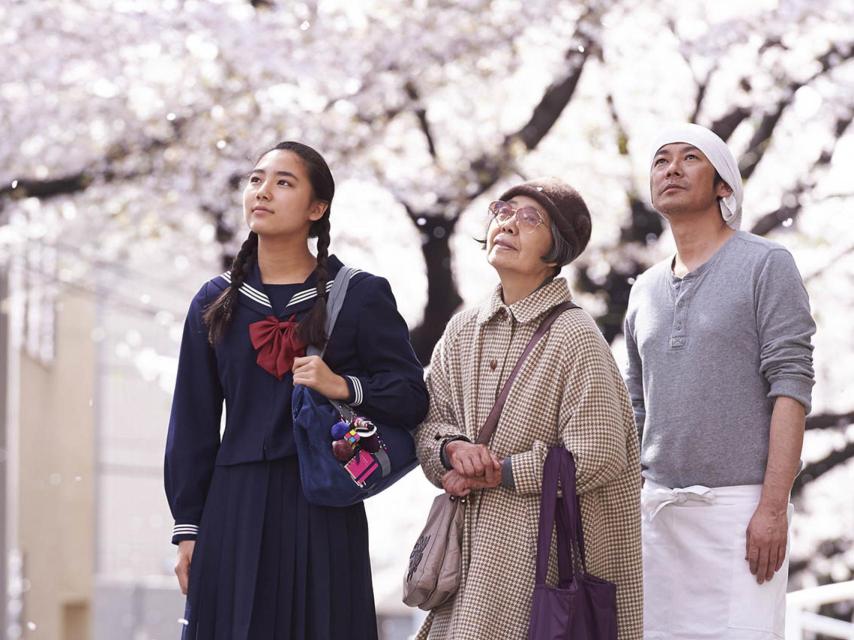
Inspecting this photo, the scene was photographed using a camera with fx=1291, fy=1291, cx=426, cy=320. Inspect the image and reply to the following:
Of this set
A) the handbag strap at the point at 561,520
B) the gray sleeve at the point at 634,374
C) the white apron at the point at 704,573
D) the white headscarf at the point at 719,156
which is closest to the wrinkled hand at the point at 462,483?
the handbag strap at the point at 561,520

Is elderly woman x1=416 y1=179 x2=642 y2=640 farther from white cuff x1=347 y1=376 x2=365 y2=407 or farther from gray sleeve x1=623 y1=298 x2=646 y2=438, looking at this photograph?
gray sleeve x1=623 y1=298 x2=646 y2=438

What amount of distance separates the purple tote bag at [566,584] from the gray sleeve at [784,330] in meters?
0.52

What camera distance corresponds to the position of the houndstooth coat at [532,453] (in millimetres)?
2572

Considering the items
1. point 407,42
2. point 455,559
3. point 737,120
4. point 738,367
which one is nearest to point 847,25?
point 737,120

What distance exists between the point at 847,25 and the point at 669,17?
90 centimetres

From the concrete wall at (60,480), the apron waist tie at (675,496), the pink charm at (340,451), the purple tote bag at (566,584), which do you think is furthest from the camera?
the concrete wall at (60,480)

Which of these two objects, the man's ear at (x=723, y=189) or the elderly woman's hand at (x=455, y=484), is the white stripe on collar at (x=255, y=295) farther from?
the man's ear at (x=723, y=189)

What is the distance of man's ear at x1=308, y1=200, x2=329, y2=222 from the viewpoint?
2812 millimetres

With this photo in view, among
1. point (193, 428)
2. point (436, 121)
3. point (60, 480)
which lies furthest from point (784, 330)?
point (60, 480)

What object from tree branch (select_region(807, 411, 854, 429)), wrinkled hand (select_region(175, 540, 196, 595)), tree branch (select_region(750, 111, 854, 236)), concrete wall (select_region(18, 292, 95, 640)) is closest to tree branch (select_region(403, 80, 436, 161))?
tree branch (select_region(750, 111, 854, 236))

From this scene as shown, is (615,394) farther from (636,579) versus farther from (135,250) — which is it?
(135,250)

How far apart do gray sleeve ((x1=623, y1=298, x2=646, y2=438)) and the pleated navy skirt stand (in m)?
0.80

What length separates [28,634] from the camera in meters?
12.8

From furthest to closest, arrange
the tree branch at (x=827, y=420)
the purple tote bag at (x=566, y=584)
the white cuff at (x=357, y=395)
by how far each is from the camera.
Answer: the tree branch at (x=827, y=420) < the white cuff at (x=357, y=395) < the purple tote bag at (x=566, y=584)
